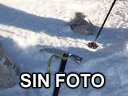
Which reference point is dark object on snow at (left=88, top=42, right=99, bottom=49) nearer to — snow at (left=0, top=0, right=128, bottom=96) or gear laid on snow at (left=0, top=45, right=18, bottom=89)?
snow at (left=0, top=0, right=128, bottom=96)

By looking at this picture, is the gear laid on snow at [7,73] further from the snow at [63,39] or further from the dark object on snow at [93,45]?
the dark object on snow at [93,45]

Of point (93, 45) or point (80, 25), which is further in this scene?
point (80, 25)

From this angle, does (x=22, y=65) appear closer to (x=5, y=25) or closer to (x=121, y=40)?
(x=5, y=25)

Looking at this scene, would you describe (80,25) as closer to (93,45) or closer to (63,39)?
(63,39)

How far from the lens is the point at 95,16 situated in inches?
391

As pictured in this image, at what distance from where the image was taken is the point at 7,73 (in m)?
7.67

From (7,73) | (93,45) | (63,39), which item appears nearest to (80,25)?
(63,39)

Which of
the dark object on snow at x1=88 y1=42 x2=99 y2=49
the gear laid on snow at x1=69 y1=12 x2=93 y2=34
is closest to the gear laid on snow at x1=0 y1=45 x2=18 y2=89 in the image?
the dark object on snow at x1=88 y1=42 x2=99 y2=49

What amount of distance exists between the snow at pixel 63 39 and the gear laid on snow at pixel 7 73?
6.0 inches

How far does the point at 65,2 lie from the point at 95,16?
1053 mm

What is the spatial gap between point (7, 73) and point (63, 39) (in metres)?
1.93

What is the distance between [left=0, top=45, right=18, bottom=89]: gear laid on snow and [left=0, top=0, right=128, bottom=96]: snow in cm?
15

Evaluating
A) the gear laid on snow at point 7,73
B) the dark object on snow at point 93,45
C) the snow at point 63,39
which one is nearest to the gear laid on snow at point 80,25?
the snow at point 63,39

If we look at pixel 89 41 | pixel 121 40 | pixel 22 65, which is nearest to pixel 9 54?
pixel 22 65
